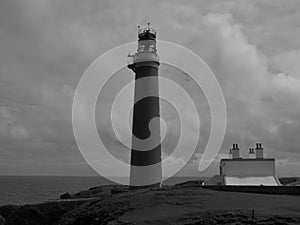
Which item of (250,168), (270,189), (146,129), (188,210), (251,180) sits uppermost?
(146,129)

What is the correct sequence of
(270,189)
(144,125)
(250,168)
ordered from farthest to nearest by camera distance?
(250,168) < (144,125) < (270,189)

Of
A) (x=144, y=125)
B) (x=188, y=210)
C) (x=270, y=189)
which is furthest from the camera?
(x=144, y=125)

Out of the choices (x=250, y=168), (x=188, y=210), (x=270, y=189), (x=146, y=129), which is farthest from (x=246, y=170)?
(x=188, y=210)

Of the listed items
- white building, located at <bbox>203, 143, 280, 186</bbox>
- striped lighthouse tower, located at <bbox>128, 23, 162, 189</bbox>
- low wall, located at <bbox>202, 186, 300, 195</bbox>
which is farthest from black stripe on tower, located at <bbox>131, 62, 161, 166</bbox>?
low wall, located at <bbox>202, 186, 300, 195</bbox>

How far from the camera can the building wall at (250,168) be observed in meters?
29.1

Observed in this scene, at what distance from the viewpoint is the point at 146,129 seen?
2839cm

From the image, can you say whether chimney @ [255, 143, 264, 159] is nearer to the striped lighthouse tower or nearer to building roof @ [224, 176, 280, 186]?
building roof @ [224, 176, 280, 186]

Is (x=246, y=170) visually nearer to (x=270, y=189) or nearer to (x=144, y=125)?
(x=144, y=125)

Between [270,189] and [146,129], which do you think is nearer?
[270,189]

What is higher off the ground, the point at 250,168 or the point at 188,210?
the point at 250,168

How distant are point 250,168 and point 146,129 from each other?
25.1ft

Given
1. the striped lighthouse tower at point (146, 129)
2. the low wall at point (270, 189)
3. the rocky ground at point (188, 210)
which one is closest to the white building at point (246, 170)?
the striped lighthouse tower at point (146, 129)

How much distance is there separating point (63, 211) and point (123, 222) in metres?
11.7

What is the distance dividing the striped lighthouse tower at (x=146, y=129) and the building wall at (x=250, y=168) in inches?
194
